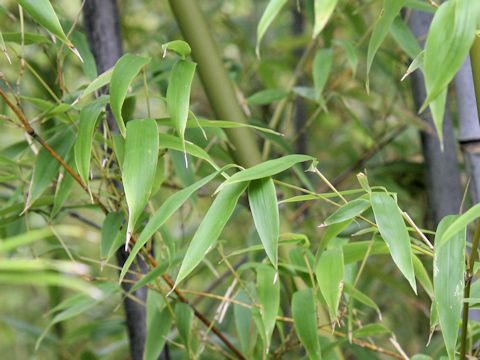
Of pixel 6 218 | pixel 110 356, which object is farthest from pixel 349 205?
pixel 110 356

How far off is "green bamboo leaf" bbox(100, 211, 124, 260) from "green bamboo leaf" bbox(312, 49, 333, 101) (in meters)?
0.28

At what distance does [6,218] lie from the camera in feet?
2.41

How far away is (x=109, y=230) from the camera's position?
673 millimetres

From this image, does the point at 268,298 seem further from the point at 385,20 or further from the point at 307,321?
the point at 385,20

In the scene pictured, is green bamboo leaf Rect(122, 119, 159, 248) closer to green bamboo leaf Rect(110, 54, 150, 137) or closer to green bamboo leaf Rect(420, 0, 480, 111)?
green bamboo leaf Rect(110, 54, 150, 137)

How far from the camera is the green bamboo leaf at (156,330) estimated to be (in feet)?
2.32

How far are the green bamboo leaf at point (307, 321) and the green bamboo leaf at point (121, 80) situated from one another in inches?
8.5

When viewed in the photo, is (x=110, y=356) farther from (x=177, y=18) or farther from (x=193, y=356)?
(x=177, y=18)

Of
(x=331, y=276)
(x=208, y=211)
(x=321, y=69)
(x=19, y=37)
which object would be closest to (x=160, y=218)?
(x=208, y=211)

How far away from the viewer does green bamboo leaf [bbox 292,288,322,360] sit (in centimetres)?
60

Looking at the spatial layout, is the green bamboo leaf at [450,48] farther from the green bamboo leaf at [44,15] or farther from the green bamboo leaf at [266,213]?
the green bamboo leaf at [44,15]

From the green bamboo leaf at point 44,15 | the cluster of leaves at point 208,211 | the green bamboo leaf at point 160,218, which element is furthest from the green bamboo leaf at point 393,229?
the green bamboo leaf at point 44,15

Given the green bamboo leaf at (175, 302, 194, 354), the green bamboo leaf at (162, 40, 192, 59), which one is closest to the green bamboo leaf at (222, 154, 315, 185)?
the green bamboo leaf at (162, 40, 192, 59)

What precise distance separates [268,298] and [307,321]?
4cm
